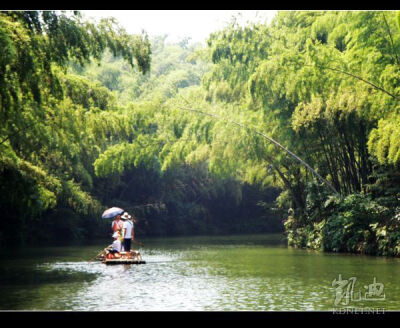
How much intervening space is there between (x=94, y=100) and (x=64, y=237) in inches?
634

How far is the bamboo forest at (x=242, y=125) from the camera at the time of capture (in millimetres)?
13727

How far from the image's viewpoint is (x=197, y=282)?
45.3 ft

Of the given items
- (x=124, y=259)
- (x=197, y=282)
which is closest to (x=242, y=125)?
(x=124, y=259)

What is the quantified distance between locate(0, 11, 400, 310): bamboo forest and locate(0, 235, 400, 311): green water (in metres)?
0.16

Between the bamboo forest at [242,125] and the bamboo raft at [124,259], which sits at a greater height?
the bamboo forest at [242,125]

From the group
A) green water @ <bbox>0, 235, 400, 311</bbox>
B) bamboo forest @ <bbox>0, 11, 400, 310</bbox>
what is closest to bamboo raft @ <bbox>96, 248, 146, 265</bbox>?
green water @ <bbox>0, 235, 400, 311</bbox>

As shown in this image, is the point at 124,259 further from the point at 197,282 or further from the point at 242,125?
the point at 242,125

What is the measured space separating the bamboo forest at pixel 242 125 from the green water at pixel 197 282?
0.16 m

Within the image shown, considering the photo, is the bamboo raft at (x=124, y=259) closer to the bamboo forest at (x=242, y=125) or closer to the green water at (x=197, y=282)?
the green water at (x=197, y=282)

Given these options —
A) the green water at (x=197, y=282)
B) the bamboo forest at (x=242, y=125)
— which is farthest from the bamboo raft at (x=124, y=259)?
the bamboo forest at (x=242, y=125)

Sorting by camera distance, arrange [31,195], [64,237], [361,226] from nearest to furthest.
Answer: [31,195] < [361,226] < [64,237]
